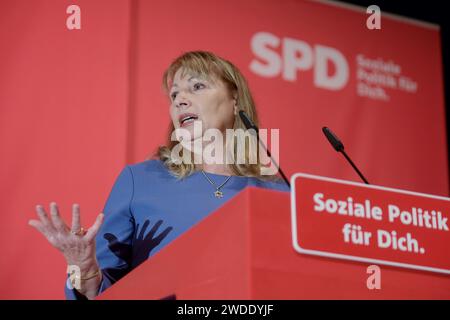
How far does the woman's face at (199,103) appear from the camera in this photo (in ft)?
6.72

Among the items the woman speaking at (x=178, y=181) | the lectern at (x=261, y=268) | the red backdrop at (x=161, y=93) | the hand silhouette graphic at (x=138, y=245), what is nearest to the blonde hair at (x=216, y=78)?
the woman speaking at (x=178, y=181)

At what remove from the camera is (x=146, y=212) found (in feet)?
6.07

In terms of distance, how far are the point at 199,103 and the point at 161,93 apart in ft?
1.93

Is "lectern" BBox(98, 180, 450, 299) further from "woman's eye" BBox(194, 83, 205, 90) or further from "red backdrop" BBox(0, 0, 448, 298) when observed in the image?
"red backdrop" BBox(0, 0, 448, 298)

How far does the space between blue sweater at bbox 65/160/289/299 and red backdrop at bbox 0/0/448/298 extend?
50 cm

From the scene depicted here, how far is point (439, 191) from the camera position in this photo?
319 centimetres

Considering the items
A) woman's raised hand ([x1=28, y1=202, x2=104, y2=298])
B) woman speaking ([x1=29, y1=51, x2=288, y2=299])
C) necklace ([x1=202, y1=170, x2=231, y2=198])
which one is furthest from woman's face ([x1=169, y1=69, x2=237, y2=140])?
woman's raised hand ([x1=28, y1=202, x2=104, y2=298])

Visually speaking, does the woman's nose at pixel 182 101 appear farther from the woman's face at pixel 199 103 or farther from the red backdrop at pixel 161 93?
the red backdrop at pixel 161 93

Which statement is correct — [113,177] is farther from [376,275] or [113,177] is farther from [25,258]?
[376,275]

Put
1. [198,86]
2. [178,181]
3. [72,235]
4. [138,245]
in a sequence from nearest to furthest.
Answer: [72,235]
[138,245]
[178,181]
[198,86]

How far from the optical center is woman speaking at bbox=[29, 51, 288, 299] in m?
1.79

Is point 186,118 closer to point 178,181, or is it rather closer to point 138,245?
point 178,181

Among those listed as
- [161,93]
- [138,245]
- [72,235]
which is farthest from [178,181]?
[161,93]

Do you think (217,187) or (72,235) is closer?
(72,235)
